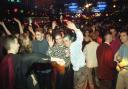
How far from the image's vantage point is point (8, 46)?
736 cm

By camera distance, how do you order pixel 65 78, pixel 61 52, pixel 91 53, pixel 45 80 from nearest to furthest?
1. pixel 61 52
2. pixel 65 78
3. pixel 45 80
4. pixel 91 53

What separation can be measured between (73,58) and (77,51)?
0.23 meters

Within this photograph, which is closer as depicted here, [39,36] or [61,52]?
[61,52]

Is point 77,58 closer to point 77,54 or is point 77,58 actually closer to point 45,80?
point 77,54

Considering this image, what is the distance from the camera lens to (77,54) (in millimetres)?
10352

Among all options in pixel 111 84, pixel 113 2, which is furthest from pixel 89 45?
pixel 113 2

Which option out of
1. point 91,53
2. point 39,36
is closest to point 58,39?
→ point 39,36

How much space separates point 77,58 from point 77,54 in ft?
0.40

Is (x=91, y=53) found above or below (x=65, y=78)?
above

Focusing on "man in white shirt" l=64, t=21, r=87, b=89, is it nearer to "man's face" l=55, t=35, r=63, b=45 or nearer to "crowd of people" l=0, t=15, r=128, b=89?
"crowd of people" l=0, t=15, r=128, b=89

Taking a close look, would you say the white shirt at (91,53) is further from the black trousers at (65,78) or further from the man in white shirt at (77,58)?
the man in white shirt at (77,58)

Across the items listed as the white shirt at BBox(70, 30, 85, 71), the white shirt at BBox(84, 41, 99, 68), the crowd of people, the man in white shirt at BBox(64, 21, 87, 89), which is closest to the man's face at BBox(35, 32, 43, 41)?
the crowd of people

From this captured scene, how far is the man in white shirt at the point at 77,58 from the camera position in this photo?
33.6 ft

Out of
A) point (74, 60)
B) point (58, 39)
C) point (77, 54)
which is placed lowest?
point (74, 60)
